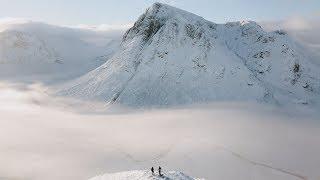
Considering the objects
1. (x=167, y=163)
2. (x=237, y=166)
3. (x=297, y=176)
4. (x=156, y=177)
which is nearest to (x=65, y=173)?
(x=167, y=163)

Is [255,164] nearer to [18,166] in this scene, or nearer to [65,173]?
[65,173]

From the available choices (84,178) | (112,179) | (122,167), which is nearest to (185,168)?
(122,167)

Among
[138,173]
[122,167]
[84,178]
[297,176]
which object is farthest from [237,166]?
[138,173]

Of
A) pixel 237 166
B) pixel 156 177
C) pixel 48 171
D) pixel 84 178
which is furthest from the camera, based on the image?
pixel 237 166

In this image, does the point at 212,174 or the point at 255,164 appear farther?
the point at 255,164

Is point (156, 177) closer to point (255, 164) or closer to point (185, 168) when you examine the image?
point (185, 168)

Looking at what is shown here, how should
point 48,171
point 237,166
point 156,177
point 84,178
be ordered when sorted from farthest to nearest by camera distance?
1. point 237,166
2. point 48,171
3. point 84,178
4. point 156,177

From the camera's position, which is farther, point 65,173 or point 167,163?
point 167,163
